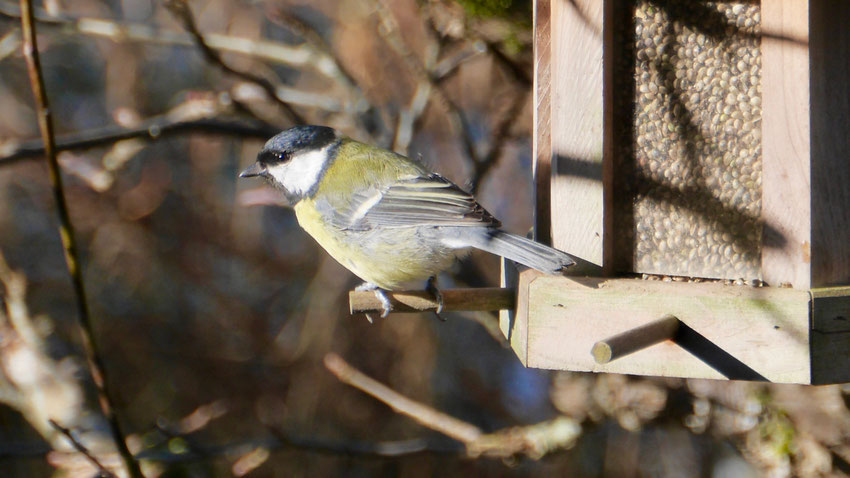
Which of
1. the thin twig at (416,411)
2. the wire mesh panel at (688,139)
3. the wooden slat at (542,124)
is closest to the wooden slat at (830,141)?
the wire mesh panel at (688,139)

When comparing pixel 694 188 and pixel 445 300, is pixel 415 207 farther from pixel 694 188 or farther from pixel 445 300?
pixel 694 188

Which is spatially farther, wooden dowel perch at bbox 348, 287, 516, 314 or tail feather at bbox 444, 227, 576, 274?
wooden dowel perch at bbox 348, 287, 516, 314

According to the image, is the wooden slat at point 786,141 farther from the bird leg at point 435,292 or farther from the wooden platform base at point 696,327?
the bird leg at point 435,292

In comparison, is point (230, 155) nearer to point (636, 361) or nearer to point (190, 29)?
point (190, 29)

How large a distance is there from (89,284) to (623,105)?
15.3 feet

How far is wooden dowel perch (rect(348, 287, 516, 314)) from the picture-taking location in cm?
187

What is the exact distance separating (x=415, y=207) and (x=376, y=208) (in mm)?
157

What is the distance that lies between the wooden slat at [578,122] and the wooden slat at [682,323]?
136mm

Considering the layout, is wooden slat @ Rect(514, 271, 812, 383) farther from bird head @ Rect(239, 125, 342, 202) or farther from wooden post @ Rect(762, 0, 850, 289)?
bird head @ Rect(239, 125, 342, 202)

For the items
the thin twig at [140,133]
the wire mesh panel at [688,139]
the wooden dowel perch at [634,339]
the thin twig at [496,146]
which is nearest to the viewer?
the wooden dowel perch at [634,339]

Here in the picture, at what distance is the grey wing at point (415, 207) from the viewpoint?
81.0 inches

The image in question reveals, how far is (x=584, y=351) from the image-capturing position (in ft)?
5.82

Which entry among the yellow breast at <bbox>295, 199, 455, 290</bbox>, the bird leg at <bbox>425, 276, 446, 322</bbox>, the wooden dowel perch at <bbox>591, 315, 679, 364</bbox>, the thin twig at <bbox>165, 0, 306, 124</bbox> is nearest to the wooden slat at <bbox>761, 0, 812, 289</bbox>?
the wooden dowel perch at <bbox>591, 315, 679, 364</bbox>

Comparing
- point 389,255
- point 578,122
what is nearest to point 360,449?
point 389,255
